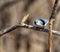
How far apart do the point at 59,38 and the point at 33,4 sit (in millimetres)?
239

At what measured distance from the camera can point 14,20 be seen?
936 mm

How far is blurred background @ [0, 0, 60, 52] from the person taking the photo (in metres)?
0.89

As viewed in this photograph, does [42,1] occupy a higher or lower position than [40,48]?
higher

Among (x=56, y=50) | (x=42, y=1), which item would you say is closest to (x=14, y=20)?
(x=42, y=1)

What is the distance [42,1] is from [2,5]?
0.22m

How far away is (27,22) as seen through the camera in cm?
92

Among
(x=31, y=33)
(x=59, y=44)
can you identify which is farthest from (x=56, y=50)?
(x=31, y=33)

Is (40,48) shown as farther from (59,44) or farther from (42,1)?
(42,1)

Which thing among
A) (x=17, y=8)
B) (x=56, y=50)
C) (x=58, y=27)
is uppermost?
(x=17, y=8)

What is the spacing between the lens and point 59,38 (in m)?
0.89

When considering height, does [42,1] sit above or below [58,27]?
above

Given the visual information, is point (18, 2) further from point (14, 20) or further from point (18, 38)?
point (18, 38)

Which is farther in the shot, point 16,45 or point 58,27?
point 16,45

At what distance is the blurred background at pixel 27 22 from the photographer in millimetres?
887
